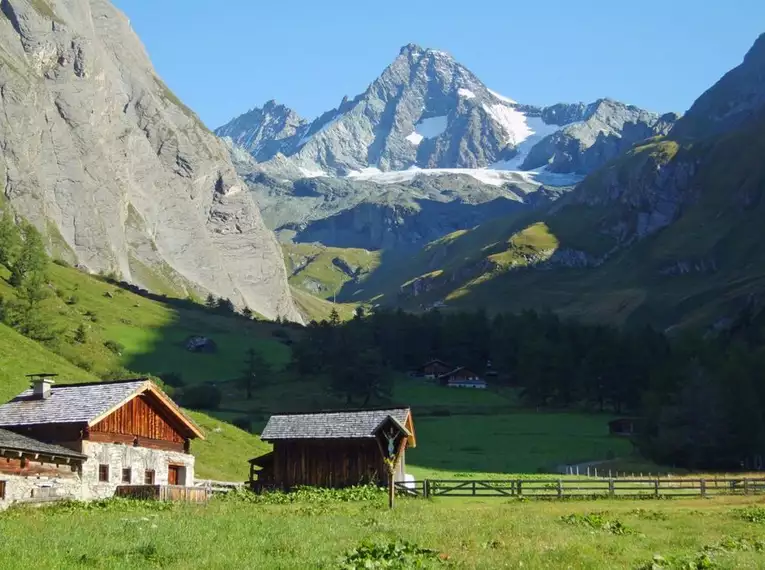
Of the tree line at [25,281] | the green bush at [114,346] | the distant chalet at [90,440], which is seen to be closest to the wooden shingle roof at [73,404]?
the distant chalet at [90,440]

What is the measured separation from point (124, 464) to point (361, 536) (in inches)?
956

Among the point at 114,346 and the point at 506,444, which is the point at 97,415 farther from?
the point at 114,346

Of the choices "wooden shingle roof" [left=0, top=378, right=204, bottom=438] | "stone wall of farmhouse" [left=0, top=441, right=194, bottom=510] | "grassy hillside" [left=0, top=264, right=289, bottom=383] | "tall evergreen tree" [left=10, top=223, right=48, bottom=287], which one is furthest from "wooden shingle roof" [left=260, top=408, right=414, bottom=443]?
"tall evergreen tree" [left=10, top=223, right=48, bottom=287]

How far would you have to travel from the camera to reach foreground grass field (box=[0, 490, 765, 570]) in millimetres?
21469

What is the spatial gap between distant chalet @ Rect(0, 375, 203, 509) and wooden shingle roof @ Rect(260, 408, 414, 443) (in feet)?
23.1

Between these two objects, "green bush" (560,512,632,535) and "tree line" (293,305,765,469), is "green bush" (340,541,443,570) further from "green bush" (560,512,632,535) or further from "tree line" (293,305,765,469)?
"tree line" (293,305,765,469)

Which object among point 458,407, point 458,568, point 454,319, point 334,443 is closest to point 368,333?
point 454,319

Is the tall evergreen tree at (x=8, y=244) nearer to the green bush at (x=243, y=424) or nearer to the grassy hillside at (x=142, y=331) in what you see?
the grassy hillside at (x=142, y=331)

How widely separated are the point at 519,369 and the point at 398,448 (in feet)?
306

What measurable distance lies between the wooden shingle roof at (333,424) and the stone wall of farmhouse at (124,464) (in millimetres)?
6779

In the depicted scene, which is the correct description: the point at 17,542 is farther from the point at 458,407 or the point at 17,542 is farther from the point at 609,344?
the point at 609,344

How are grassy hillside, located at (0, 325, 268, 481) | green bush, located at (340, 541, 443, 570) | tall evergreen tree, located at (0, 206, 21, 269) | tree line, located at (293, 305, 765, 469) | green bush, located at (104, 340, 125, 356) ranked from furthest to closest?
1. tall evergreen tree, located at (0, 206, 21, 269)
2. green bush, located at (104, 340, 125, 356)
3. tree line, located at (293, 305, 765, 469)
4. grassy hillside, located at (0, 325, 268, 481)
5. green bush, located at (340, 541, 443, 570)

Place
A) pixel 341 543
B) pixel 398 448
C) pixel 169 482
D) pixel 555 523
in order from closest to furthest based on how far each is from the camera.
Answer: pixel 341 543
pixel 555 523
pixel 169 482
pixel 398 448

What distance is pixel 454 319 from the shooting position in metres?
180
